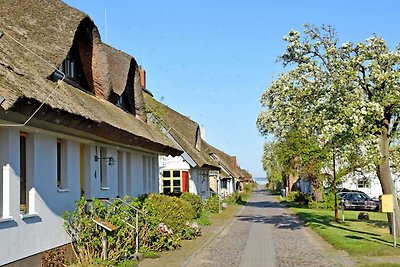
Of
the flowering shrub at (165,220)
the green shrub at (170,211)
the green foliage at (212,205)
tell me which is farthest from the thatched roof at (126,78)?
the green foliage at (212,205)

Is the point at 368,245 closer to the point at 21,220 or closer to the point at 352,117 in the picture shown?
the point at 352,117

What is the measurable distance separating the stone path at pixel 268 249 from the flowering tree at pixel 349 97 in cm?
365

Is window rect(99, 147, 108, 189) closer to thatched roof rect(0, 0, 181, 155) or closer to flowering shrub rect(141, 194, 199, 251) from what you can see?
thatched roof rect(0, 0, 181, 155)

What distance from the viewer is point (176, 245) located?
62.8ft

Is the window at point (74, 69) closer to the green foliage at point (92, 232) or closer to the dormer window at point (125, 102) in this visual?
the green foliage at point (92, 232)

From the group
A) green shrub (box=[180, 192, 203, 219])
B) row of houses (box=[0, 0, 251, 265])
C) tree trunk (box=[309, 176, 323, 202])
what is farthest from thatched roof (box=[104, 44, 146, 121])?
tree trunk (box=[309, 176, 323, 202])

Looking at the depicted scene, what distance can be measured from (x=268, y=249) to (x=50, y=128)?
9453mm

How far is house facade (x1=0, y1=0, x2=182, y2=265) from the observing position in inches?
409

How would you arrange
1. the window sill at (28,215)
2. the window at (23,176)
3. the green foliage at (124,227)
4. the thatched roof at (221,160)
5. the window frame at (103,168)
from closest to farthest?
the window sill at (28,215), the window at (23,176), the green foliage at (124,227), the window frame at (103,168), the thatched roof at (221,160)

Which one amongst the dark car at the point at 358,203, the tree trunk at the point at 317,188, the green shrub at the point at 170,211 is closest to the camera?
the green shrub at the point at 170,211

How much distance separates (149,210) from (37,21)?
654cm

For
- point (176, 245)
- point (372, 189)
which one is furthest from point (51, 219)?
point (372, 189)

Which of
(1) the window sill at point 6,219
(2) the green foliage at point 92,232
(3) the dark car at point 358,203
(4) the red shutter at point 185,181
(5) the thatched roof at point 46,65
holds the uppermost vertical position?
(5) the thatched roof at point 46,65

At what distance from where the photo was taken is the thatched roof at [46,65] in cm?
961
